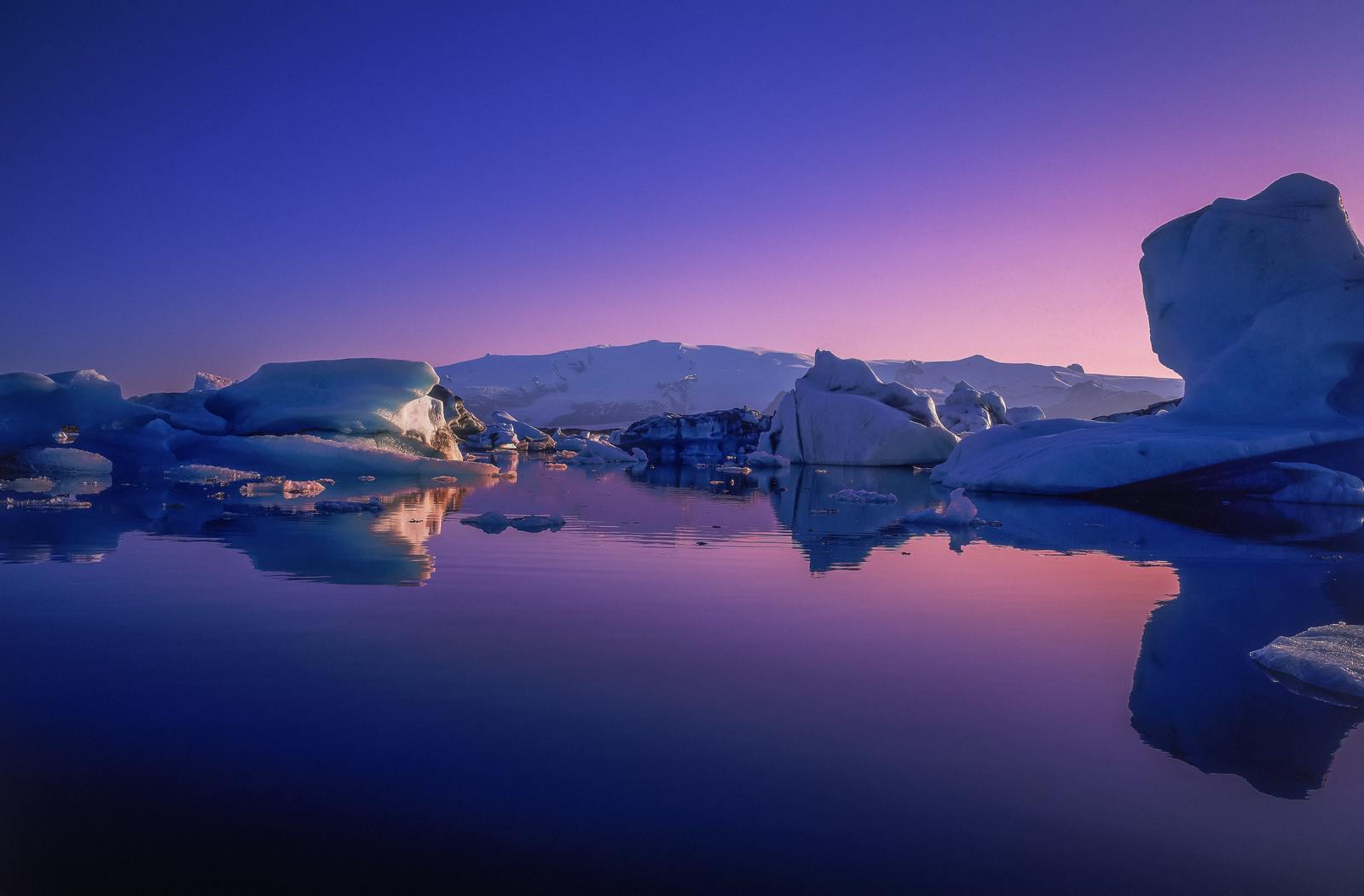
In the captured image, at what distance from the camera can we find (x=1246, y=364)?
1273 cm

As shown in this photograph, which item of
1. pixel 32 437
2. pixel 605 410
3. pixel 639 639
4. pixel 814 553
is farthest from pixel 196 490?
pixel 605 410

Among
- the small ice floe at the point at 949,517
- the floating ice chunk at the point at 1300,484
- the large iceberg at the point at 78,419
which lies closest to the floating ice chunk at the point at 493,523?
the small ice floe at the point at 949,517

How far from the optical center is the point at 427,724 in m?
2.34

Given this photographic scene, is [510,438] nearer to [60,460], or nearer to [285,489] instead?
[60,460]

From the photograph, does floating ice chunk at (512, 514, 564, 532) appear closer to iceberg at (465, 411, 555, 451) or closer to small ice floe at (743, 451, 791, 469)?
small ice floe at (743, 451, 791, 469)

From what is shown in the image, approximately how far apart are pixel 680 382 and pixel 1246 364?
316 ft

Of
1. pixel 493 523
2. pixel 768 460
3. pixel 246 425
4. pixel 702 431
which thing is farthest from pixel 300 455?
pixel 702 431

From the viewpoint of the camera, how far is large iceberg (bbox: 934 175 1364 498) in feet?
37.2

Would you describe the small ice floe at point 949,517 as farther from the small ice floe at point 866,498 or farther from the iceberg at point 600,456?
the iceberg at point 600,456

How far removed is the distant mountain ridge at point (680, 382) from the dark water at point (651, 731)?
80.9 m

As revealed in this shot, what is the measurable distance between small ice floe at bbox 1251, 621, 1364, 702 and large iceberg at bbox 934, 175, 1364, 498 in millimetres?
8377

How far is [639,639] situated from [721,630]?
411mm

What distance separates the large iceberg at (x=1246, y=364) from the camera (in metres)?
11.3

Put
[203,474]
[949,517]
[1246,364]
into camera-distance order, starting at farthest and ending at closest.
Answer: [1246,364] < [203,474] < [949,517]
